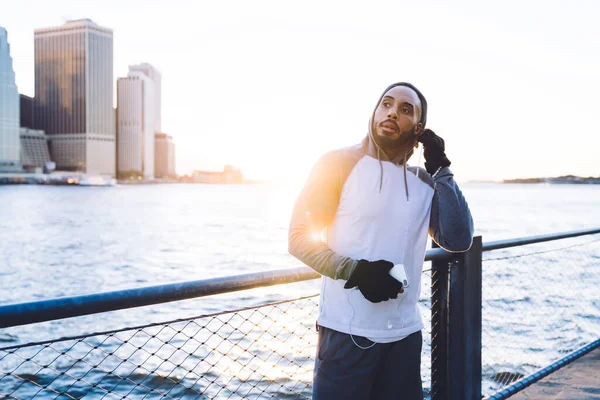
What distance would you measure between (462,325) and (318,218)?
4.80ft

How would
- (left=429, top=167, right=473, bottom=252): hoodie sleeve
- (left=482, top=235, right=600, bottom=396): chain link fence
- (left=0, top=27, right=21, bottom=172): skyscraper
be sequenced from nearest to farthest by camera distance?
(left=429, top=167, right=473, bottom=252): hoodie sleeve
(left=482, top=235, right=600, bottom=396): chain link fence
(left=0, top=27, right=21, bottom=172): skyscraper

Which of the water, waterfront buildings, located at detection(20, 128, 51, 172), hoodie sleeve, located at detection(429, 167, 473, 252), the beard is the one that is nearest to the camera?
the beard

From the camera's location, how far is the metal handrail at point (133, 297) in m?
1.58

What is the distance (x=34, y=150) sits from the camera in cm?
18912

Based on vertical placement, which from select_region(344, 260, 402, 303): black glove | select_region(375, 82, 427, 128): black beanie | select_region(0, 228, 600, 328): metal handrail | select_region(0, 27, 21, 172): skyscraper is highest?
select_region(0, 27, 21, 172): skyscraper

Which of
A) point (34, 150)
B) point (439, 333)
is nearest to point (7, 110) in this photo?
point (34, 150)

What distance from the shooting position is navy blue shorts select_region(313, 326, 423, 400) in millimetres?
1982

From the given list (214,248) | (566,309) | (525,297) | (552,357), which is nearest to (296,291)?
(525,297)

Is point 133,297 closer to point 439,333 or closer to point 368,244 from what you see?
point 368,244

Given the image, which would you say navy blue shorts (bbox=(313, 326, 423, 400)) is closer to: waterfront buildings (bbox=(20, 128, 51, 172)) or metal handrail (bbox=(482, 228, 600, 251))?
metal handrail (bbox=(482, 228, 600, 251))

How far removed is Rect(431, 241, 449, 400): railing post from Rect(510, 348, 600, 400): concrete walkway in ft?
3.29

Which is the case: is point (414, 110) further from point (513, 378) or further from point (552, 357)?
point (552, 357)

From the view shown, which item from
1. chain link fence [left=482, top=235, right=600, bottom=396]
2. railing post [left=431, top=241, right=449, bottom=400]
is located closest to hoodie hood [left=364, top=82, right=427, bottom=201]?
railing post [left=431, top=241, right=449, bottom=400]

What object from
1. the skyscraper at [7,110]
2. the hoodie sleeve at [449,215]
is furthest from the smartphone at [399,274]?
the skyscraper at [7,110]
